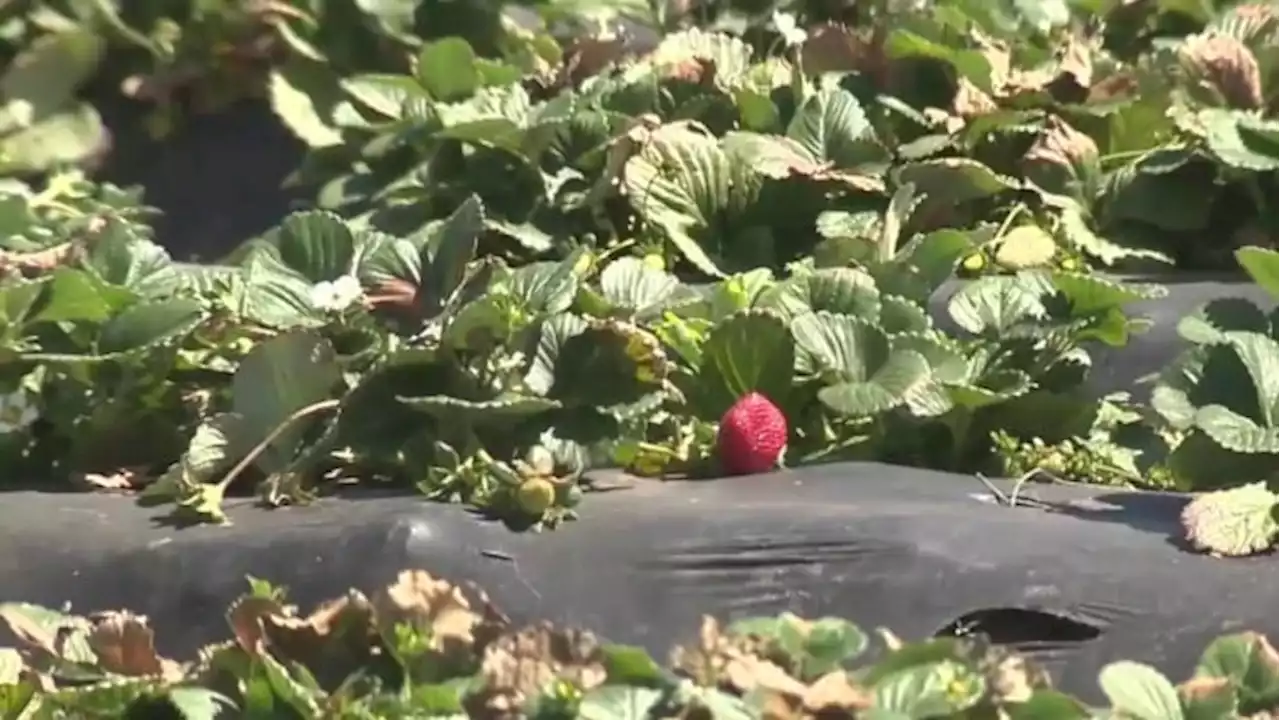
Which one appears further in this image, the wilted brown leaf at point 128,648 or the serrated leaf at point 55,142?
the serrated leaf at point 55,142

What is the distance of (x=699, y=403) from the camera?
1890mm

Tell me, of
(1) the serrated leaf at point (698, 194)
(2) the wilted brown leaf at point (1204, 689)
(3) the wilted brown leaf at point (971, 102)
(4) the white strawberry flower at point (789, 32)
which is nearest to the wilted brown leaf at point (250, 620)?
(2) the wilted brown leaf at point (1204, 689)

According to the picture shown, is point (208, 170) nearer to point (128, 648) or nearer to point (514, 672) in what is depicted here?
point (128, 648)

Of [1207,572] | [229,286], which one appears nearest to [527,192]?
[229,286]

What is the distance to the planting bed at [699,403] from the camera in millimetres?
1412

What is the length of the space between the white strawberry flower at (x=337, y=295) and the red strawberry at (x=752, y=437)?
340mm

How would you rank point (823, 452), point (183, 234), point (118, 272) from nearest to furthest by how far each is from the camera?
point (823, 452) → point (118, 272) → point (183, 234)

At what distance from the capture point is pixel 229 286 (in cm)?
209

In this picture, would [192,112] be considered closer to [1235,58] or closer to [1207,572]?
[1235,58]

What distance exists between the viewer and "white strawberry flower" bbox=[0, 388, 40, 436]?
1.93m

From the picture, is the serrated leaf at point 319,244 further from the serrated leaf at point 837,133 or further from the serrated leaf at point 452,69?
the serrated leaf at point 452,69

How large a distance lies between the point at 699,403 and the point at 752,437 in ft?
0.44

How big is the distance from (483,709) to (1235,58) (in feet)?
4.90

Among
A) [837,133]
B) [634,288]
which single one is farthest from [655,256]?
[634,288]
